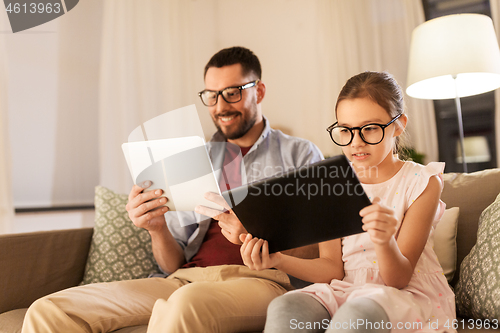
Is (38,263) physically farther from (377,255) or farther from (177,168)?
(377,255)

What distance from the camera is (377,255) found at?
0.84 metres

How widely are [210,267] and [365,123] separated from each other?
0.63m

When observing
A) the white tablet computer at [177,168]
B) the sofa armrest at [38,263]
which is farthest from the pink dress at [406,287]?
the sofa armrest at [38,263]

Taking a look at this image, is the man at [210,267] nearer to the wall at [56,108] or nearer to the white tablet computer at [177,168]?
the white tablet computer at [177,168]

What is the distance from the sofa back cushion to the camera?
114cm

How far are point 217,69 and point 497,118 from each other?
6.60 feet

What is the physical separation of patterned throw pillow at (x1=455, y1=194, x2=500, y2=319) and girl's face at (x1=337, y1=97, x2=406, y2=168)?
1.08 ft

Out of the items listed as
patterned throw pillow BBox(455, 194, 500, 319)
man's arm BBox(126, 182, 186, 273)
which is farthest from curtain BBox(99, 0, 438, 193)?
patterned throw pillow BBox(455, 194, 500, 319)

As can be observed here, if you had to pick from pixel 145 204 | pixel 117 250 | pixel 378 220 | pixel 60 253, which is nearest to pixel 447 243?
pixel 378 220

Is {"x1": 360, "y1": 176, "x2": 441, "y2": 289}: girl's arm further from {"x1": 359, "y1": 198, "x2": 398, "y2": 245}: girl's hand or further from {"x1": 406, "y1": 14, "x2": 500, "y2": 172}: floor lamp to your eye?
{"x1": 406, "y1": 14, "x2": 500, "y2": 172}: floor lamp

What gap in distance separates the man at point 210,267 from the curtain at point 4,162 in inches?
42.5

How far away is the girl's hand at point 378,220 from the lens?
0.72 meters

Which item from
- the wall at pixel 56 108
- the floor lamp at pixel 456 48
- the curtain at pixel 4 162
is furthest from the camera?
the wall at pixel 56 108

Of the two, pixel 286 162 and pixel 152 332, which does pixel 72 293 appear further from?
pixel 286 162
